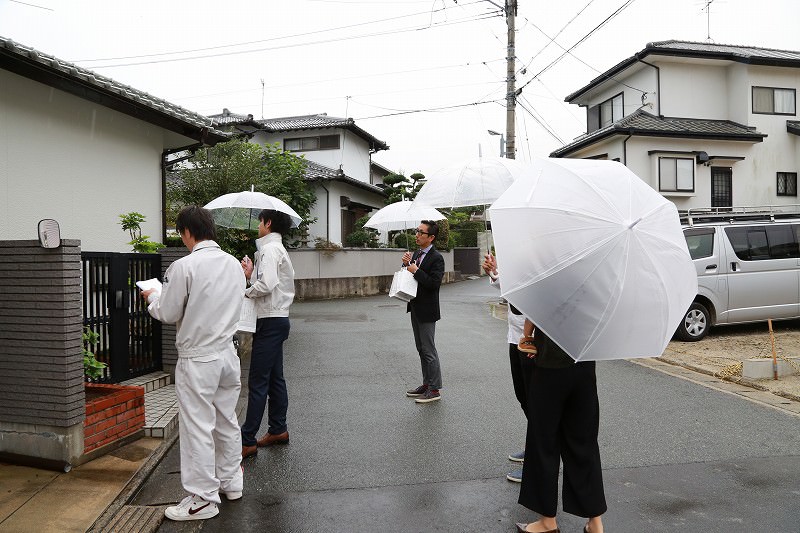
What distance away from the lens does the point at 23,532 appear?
3316 millimetres

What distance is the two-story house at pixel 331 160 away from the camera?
947 inches

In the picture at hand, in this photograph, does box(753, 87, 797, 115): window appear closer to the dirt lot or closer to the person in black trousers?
the dirt lot

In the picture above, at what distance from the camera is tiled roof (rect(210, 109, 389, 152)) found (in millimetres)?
26391

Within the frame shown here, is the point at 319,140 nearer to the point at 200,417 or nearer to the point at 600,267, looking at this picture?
the point at 200,417

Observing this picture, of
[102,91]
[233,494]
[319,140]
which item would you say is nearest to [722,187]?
[319,140]

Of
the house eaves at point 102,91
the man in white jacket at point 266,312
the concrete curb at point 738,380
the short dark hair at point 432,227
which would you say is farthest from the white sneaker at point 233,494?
the concrete curb at point 738,380

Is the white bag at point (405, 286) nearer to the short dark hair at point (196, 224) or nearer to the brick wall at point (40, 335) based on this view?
the short dark hair at point (196, 224)

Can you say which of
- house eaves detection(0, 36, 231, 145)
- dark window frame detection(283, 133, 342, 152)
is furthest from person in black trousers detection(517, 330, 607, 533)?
dark window frame detection(283, 133, 342, 152)

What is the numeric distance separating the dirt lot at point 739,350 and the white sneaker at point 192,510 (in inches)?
246

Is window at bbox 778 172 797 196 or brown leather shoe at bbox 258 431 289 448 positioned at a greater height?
window at bbox 778 172 797 196

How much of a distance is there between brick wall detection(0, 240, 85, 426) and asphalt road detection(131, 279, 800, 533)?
91 cm

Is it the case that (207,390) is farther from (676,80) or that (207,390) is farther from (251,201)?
(676,80)

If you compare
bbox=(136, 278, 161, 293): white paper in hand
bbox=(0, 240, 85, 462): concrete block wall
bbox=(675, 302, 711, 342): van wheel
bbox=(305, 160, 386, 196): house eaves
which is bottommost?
bbox=(675, 302, 711, 342): van wheel

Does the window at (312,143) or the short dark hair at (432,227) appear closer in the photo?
the short dark hair at (432,227)
